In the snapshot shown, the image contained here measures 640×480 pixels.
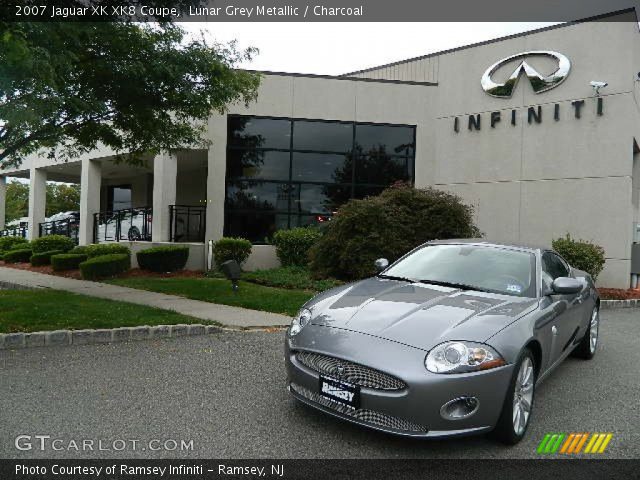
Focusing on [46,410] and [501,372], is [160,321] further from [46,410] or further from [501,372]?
[501,372]

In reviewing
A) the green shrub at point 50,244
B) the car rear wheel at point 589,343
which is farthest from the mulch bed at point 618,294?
the green shrub at point 50,244

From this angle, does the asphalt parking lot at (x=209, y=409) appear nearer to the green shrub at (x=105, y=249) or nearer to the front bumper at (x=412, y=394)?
the front bumper at (x=412, y=394)

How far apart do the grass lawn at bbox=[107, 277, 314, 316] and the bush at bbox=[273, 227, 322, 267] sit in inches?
95.2

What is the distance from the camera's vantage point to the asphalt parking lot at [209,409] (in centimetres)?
331

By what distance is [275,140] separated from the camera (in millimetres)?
15148

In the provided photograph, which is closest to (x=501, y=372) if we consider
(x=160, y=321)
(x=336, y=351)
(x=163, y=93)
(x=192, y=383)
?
(x=336, y=351)

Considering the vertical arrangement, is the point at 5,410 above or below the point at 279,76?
below

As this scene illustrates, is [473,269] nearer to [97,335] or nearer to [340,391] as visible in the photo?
[340,391]

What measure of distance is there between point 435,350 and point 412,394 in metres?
0.34

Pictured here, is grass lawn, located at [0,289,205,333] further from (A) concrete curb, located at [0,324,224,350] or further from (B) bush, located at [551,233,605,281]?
(B) bush, located at [551,233,605,281]

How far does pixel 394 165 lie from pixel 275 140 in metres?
3.88

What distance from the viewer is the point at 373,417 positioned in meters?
3.25

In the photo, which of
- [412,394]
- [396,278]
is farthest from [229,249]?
[412,394]

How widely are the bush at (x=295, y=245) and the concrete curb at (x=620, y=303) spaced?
7.14m
